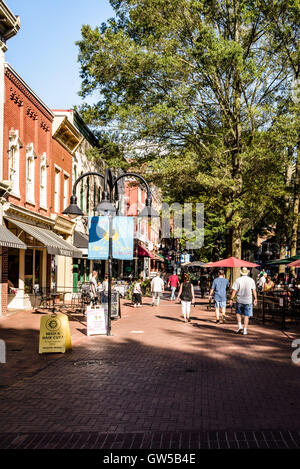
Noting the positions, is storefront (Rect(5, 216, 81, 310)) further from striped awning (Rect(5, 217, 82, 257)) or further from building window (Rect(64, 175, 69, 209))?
building window (Rect(64, 175, 69, 209))

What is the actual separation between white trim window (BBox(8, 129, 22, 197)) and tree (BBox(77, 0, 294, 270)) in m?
5.56

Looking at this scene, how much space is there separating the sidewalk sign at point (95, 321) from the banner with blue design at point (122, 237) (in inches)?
71.7

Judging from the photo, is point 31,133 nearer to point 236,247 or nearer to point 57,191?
point 57,191

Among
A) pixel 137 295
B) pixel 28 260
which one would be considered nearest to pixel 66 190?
pixel 28 260

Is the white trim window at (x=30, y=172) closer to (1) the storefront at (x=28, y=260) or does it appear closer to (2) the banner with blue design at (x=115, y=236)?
(1) the storefront at (x=28, y=260)

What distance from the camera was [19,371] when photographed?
9414mm

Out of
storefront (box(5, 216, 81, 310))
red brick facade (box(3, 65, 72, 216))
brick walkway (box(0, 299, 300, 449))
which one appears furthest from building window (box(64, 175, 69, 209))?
brick walkway (box(0, 299, 300, 449))

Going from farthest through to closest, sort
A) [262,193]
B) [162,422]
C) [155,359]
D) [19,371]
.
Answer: [262,193], [155,359], [19,371], [162,422]

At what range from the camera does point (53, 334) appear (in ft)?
37.0

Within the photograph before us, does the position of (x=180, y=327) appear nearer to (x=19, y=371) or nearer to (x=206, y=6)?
(x=19, y=371)

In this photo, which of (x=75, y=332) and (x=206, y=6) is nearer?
(x=75, y=332)

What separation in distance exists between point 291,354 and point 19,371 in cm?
568

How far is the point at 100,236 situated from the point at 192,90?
1138cm

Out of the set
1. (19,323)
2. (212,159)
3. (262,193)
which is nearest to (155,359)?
(19,323)
